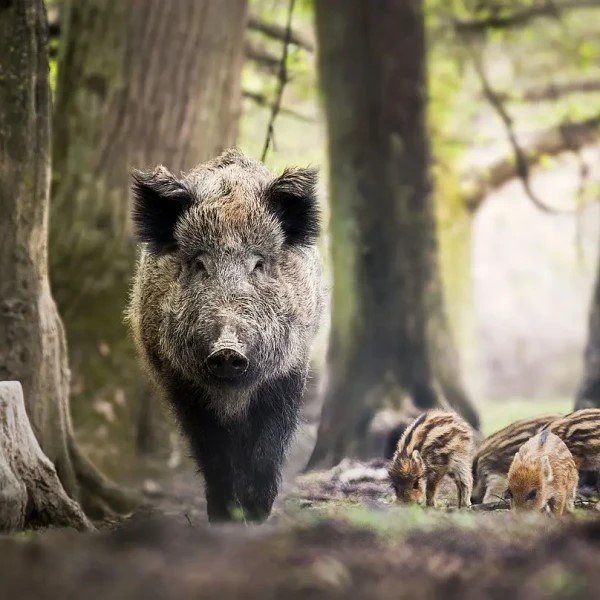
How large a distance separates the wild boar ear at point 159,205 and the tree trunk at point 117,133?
8.44ft

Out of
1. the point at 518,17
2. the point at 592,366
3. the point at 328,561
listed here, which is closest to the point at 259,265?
the point at 328,561

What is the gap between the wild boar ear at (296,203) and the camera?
5715mm

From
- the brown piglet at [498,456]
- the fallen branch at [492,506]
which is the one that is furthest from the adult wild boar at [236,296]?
the fallen branch at [492,506]

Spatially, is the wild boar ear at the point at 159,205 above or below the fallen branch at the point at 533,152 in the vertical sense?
below

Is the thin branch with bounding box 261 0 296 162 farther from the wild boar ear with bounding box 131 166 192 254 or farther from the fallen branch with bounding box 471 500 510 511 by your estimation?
the fallen branch with bounding box 471 500 510 511

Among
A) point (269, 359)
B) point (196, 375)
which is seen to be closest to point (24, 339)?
point (196, 375)

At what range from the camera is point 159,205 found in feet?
18.6

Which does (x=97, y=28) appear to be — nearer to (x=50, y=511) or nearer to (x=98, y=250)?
(x=98, y=250)

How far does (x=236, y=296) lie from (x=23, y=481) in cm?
136

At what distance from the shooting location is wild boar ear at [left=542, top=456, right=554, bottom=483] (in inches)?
188

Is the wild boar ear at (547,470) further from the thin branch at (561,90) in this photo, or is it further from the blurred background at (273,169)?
the thin branch at (561,90)

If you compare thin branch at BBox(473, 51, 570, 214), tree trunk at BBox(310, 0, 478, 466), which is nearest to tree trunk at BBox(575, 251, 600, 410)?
tree trunk at BBox(310, 0, 478, 466)

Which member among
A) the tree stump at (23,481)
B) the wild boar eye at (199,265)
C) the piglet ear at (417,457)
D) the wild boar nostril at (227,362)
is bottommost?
the tree stump at (23,481)

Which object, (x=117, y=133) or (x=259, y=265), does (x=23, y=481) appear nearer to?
(x=259, y=265)
